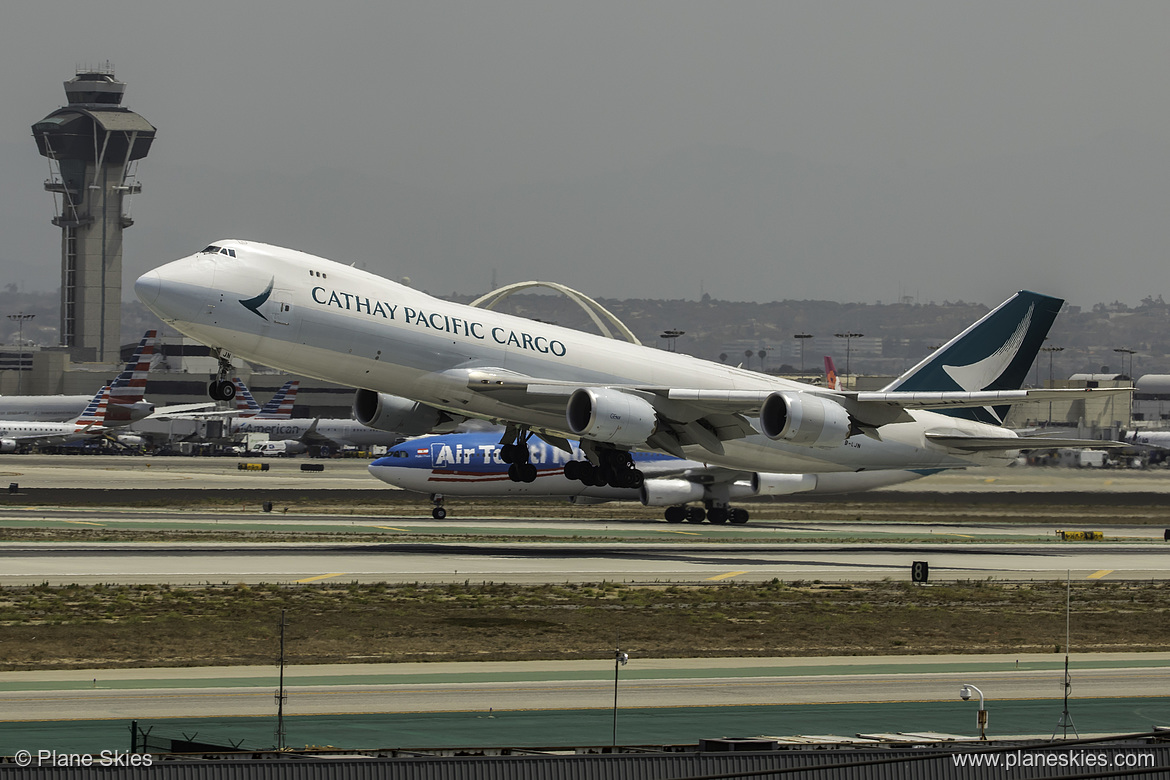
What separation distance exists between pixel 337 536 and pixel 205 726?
116 ft

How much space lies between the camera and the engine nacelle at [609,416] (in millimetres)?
44594

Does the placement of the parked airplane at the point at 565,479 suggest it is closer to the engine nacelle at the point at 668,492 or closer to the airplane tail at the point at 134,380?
the engine nacelle at the point at 668,492

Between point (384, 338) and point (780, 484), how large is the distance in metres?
29.2

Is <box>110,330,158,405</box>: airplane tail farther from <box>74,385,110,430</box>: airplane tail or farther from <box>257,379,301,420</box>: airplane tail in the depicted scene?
<box>257,379,301,420</box>: airplane tail

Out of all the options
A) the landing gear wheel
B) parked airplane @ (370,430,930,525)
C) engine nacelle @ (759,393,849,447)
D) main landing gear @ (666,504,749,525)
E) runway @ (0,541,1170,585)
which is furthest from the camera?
main landing gear @ (666,504,749,525)

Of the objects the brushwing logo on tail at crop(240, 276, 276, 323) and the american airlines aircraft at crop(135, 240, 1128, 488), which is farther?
the american airlines aircraft at crop(135, 240, 1128, 488)

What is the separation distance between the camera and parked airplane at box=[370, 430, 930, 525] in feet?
213

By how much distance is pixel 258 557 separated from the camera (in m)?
45.9

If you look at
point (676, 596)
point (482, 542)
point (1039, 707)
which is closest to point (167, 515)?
point (482, 542)

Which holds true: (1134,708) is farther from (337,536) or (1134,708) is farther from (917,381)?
(337,536)

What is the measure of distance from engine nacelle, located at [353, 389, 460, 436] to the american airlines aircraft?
0.06 m

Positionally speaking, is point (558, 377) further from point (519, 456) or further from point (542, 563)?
point (542, 563)

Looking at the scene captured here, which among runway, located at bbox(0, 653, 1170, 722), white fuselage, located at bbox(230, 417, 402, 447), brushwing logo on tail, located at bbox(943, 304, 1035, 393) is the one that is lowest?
runway, located at bbox(0, 653, 1170, 722)

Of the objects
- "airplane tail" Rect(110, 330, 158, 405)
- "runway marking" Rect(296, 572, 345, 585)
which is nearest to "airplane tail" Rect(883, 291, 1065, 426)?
"runway marking" Rect(296, 572, 345, 585)
